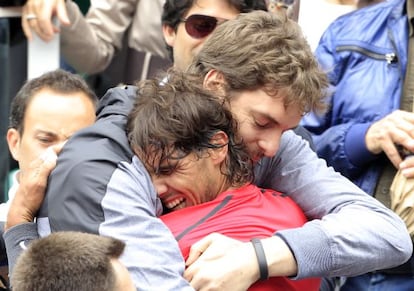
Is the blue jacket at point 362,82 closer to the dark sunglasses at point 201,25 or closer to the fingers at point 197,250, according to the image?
the dark sunglasses at point 201,25

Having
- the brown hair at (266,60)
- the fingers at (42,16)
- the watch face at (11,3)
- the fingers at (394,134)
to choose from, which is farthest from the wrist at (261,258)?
the watch face at (11,3)

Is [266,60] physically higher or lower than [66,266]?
higher

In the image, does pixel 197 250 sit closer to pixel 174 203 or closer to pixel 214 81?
pixel 174 203

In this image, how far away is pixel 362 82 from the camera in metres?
2.88

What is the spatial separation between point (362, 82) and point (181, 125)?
1.08 m

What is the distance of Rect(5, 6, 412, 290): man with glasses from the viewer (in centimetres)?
187

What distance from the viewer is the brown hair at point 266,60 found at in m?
2.12

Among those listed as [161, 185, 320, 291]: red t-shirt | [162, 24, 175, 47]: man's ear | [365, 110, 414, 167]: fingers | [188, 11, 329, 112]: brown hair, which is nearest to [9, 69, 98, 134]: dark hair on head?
[162, 24, 175, 47]: man's ear

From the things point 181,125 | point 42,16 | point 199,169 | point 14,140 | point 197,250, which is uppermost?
point 181,125

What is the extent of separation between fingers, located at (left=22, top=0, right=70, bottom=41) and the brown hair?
141 cm

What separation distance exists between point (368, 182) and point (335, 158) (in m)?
0.15

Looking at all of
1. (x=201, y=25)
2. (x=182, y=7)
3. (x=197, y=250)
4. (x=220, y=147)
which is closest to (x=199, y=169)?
(x=220, y=147)

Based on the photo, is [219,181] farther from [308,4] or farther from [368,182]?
[308,4]

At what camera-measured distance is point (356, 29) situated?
2.98 metres
